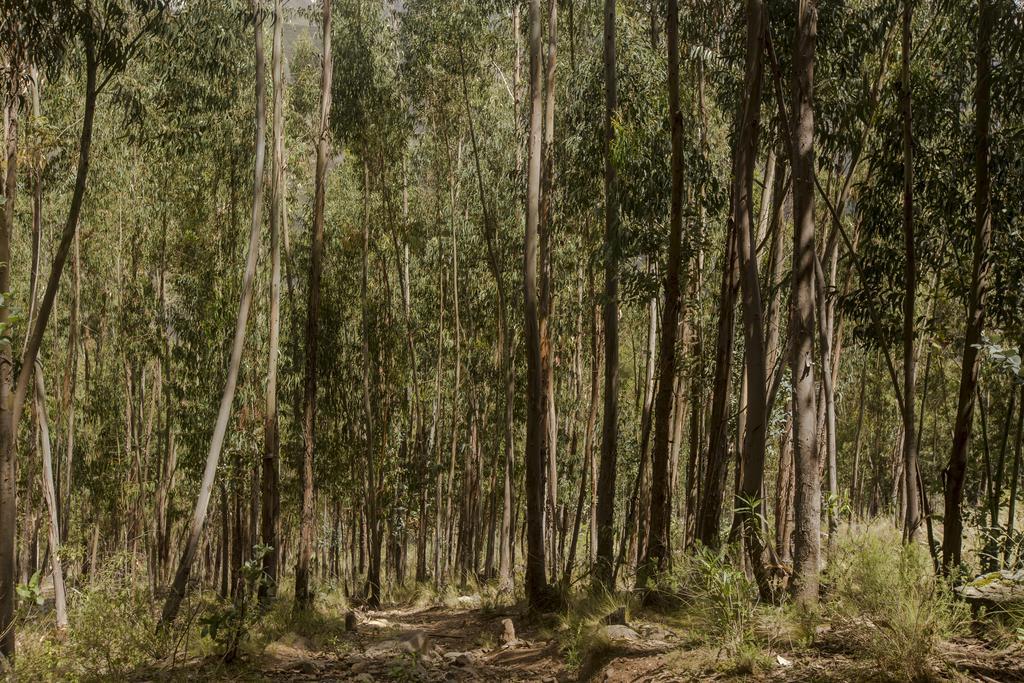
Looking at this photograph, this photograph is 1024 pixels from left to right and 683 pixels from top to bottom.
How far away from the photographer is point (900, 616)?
4344 mm

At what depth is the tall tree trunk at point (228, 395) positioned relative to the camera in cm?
932

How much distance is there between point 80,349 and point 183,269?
239 inches

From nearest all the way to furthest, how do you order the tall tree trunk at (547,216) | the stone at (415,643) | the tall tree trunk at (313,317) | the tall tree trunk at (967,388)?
the tall tree trunk at (967,388)
the stone at (415,643)
the tall tree trunk at (547,216)
the tall tree trunk at (313,317)

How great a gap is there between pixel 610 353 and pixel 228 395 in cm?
425

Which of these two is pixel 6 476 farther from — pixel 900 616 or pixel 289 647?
pixel 900 616

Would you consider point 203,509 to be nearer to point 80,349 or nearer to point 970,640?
point 970,640

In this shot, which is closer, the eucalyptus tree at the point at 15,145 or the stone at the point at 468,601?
the eucalyptus tree at the point at 15,145

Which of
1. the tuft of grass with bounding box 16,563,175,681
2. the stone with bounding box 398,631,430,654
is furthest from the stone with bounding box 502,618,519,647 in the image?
the tuft of grass with bounding box 16,563,175,681

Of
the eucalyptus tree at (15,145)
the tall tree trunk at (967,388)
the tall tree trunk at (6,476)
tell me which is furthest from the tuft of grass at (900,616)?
the tall tree trunk at (6,476)

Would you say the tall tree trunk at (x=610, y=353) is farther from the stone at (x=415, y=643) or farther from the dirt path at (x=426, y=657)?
the stone at (x=415, y=643)

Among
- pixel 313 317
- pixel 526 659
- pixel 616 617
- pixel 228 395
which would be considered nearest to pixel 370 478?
pixel 313 317

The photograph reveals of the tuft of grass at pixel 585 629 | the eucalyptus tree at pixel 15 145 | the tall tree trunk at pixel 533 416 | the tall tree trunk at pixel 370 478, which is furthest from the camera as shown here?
the tall tree trunk at pixel 370 478

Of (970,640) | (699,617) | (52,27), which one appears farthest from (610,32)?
(970,640)

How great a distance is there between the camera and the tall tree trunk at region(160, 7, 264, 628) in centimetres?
932
